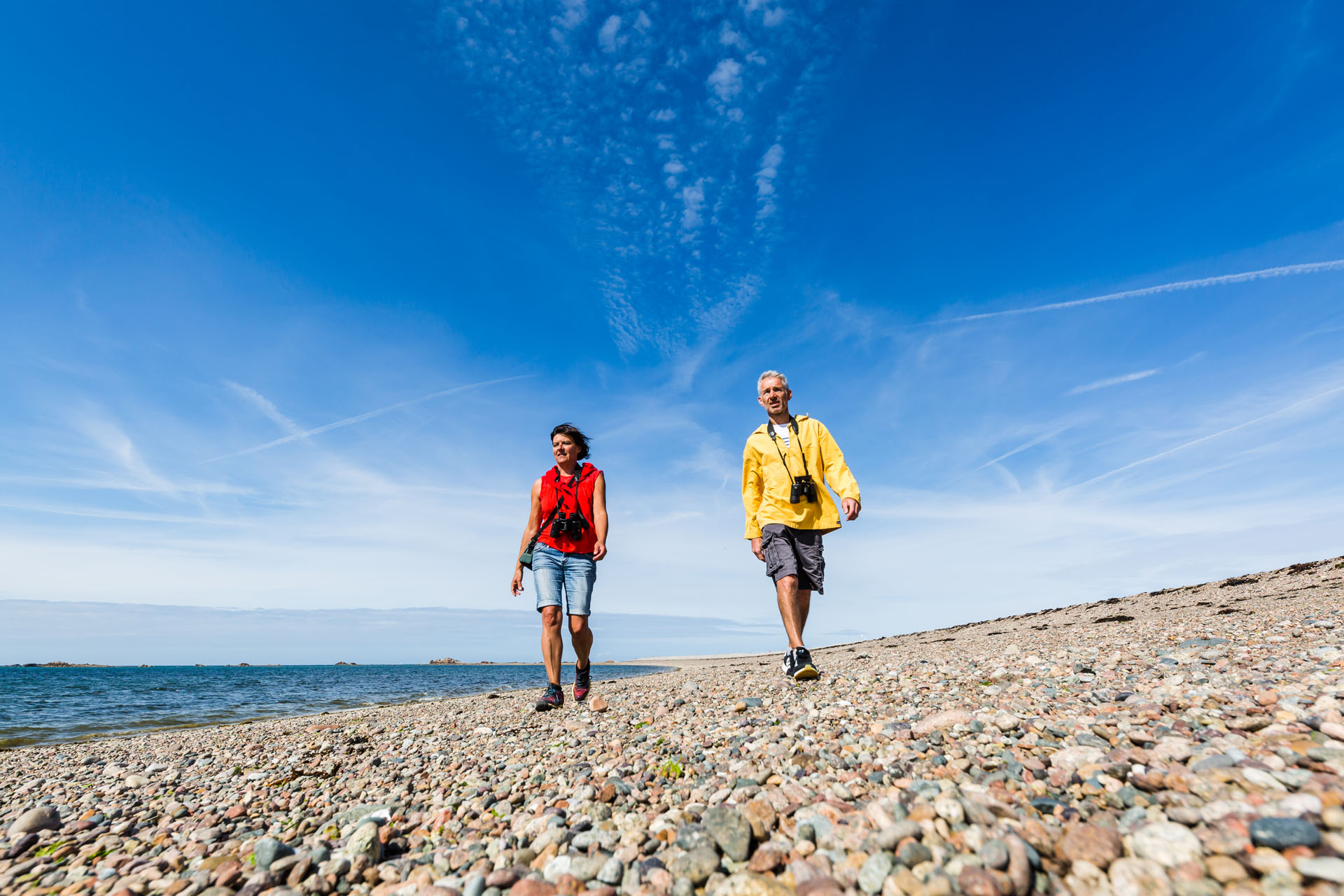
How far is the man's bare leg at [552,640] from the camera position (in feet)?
22.9

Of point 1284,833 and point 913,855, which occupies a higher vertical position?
point 1284,833

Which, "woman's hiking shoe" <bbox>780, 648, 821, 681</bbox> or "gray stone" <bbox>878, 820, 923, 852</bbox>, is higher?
"woman's hiking shoe" <bbox>780, 648, 821, 681</bbox>

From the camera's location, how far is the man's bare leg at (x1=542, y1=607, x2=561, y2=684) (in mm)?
6965

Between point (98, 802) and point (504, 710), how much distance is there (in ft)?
13.7

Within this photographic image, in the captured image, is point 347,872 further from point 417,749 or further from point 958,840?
point 417,749

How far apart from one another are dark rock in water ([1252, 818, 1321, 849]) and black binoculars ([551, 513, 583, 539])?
6162mm

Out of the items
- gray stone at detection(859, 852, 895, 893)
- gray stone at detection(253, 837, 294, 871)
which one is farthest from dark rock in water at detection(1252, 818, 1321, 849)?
gray stone at detection(253, 837, 294, 871)

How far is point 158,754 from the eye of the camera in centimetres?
724

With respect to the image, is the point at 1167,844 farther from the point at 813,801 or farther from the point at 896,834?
the point at 813,801

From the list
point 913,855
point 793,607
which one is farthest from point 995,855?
point 793,607

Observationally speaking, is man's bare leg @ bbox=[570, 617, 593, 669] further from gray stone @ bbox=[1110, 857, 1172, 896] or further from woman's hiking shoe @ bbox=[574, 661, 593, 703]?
gray stone @ bbox=[1110, 857, 1172, 896]

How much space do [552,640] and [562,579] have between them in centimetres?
72

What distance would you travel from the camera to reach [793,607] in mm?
6645

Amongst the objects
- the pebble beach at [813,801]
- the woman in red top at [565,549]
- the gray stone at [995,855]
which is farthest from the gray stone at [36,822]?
the gray stone at [995,855]
